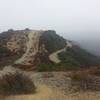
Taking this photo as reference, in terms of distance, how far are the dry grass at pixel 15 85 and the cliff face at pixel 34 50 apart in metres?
14.2

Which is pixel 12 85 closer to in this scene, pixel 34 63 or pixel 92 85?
pixel 92 85

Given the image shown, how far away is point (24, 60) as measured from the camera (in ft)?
126

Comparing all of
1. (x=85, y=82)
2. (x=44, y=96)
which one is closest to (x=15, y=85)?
(x=44, y=96)

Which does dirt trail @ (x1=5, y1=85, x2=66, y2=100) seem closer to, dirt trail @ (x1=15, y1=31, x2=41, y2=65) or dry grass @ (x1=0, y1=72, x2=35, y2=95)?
dry grass @ (x1=0, y1=72, x2=35, y2=95)

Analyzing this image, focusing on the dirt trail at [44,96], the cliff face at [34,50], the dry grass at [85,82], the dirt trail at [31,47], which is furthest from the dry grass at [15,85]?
the dirt trail at [31,47]

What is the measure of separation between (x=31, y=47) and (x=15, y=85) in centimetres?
2391

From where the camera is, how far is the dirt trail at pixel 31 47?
126 feet

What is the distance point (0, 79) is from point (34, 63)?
16388mm

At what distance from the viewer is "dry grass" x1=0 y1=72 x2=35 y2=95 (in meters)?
19.7

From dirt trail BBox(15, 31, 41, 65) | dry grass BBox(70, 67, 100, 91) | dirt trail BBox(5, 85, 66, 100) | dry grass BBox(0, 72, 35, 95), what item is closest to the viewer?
dirt trail BBox(5, 85, 66, 100)

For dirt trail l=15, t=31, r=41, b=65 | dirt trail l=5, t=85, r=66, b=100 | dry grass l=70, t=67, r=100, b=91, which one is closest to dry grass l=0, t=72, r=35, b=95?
dirt trail l=5, t=85, r=66, b=100

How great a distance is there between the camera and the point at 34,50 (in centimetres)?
4269

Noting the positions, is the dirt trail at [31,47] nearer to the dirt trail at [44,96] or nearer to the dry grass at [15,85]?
the dry grass at [15,85]

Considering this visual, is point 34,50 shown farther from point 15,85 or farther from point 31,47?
point 15,85
